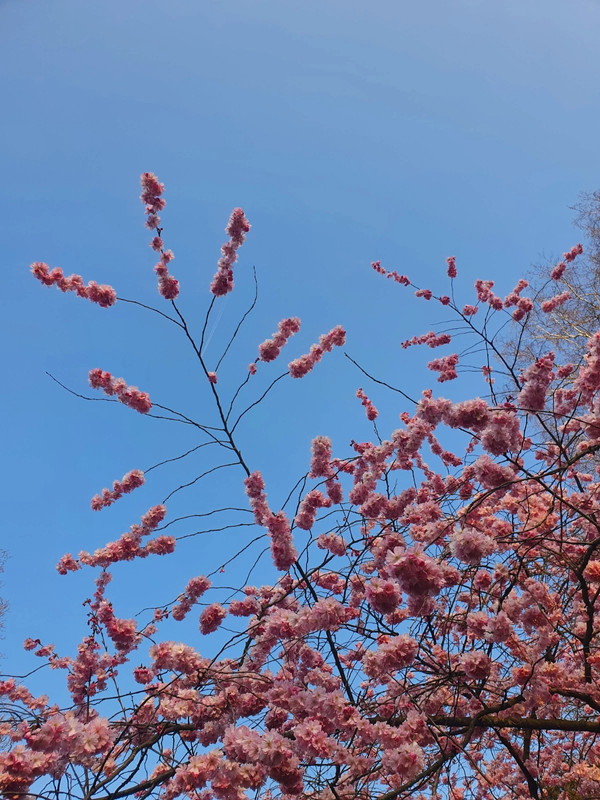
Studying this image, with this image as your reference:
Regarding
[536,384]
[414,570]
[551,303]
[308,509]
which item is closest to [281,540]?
[308,509]

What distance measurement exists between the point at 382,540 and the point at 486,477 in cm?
76

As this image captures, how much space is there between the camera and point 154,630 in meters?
4.90

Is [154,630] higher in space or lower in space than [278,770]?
higher

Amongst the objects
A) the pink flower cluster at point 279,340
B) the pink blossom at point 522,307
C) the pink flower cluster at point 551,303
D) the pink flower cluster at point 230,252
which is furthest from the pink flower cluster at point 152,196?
the pink flower cluster at point 551,303

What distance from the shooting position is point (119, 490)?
4727 millimetres

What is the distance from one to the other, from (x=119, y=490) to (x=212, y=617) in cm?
178

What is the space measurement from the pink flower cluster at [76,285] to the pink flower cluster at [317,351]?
1860 mm

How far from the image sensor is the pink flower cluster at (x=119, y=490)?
15.5ft

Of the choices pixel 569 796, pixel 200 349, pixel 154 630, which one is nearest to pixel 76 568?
pixel 154 630

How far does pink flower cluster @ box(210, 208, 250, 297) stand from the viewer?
479 cm

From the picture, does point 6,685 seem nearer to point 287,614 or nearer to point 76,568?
point 76,568

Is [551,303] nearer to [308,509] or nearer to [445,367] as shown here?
[445,367]

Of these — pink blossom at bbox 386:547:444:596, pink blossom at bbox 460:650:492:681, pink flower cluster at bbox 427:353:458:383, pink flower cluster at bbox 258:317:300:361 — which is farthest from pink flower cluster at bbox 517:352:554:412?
pink flower cluster at bbox 427:353:458:383

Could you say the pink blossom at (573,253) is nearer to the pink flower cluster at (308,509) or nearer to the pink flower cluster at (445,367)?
the pink flower cluster at (445,367)
